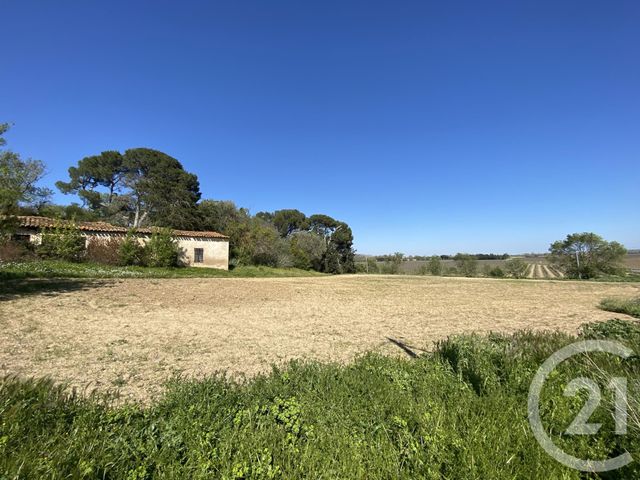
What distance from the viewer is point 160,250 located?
24.0m

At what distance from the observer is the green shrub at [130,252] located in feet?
74.0

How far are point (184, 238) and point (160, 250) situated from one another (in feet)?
13.7

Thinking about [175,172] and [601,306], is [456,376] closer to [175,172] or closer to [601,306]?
[601,306]

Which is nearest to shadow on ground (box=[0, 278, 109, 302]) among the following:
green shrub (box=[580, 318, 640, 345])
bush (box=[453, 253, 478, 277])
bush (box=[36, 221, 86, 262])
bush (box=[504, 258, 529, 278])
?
bush (box=[36, 221, 86, 262])

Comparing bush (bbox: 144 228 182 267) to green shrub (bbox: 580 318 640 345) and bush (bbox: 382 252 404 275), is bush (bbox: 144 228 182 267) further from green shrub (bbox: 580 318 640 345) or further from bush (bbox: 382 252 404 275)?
bush (bbox: 382 252 404 275)

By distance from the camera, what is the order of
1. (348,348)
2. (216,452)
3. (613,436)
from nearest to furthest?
(216,452) → (613,436) → (348,348)

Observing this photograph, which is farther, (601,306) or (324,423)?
(601,306)

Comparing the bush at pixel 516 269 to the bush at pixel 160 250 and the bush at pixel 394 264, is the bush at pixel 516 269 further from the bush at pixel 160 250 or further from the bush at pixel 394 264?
the bush at pixel 160 250

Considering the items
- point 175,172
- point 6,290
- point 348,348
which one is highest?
point 175,172

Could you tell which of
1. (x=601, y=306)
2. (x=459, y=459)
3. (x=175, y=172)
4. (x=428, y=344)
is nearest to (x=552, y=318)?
(x=601, y=306)

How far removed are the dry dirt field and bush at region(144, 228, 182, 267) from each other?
9.96 m

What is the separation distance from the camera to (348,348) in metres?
6.51

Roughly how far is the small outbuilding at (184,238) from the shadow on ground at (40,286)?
413 inches

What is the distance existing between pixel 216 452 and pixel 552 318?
11.2m
